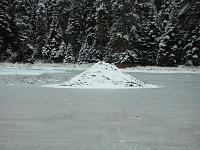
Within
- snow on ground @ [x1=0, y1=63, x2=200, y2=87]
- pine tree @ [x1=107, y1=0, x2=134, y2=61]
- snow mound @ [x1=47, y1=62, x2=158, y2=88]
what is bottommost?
snow on ground @ [x1=0, y1=63, x2=200, y2=87]

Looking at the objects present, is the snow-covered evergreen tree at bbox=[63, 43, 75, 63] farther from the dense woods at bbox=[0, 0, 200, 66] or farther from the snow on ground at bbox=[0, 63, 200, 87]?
the snow on ground at bbox=[0, 63, 200, 87]

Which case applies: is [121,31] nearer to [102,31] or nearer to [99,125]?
[102,31]

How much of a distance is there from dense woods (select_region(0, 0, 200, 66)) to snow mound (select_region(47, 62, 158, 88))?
2775cm

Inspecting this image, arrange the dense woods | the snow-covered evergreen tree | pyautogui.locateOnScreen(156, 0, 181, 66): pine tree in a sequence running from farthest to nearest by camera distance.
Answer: the snow-covered evergreen tree < the dense woods < pyautogui.locateOnScreen(156, 0, 181, 66): pine tree

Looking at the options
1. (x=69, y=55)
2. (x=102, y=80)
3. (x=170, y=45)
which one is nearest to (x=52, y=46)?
(x=69, y=55)

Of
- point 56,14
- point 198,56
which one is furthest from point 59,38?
Answer: point 198,56

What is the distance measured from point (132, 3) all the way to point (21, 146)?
46.6 m

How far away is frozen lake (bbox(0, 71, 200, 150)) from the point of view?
6129 mm

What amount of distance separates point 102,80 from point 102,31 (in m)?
36.4

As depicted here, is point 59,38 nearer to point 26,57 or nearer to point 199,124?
point 26,57

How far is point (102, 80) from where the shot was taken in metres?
19.2

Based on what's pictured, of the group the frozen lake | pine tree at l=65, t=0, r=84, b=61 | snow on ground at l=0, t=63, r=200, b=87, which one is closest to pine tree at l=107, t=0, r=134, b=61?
snow on ground at l=0, t=63, r=200, b=87

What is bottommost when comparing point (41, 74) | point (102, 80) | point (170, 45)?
point (41, 74)

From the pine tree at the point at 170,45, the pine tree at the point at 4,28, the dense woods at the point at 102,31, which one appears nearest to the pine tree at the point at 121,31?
the dense woods at the point at 102,31
